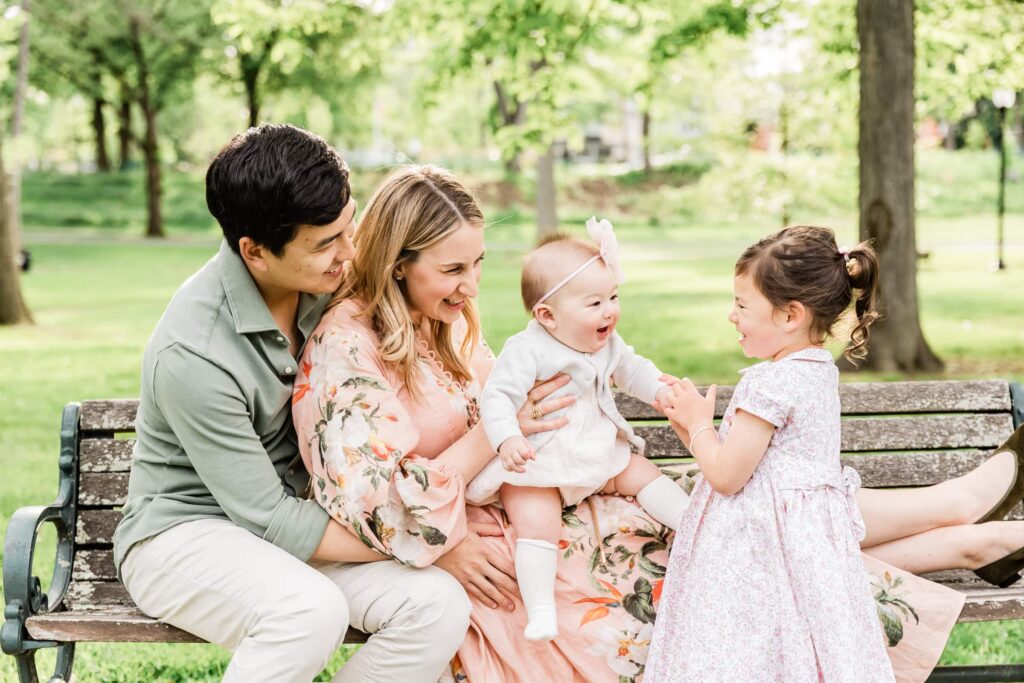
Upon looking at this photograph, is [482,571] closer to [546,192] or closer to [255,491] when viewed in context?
[255,491]

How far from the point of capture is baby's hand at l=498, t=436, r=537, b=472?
2867 millimetres

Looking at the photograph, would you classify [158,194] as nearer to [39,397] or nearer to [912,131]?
[39,397]

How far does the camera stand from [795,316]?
2.93m

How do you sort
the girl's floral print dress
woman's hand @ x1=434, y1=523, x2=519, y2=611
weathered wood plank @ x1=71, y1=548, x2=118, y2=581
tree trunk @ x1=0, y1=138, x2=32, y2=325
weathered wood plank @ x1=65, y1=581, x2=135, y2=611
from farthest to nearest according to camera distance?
1. tree trunk @ x1=0, y1=138, x2=32, y2=325
2. weathered wood plank @ x1=71, y1=548, x2=118, y2=581
3. weathered wood plank @ x1=65, y1=581, x2=135, y2=611
4. woman's hand @ x1=434, y1=523, x2=519, y2=611
5. the girl's floral print dress

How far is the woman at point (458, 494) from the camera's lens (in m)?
2.87

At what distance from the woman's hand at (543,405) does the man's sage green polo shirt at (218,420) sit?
0.62 metres

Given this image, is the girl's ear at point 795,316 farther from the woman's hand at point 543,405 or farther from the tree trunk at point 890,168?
the tree trunk at point 890,168

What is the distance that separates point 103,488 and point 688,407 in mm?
1862

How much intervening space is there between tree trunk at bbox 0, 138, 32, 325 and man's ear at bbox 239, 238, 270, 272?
478 inches

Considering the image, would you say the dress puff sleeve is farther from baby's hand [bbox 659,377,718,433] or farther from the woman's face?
the woman's face

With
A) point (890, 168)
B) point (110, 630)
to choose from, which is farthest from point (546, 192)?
point (110, 630)

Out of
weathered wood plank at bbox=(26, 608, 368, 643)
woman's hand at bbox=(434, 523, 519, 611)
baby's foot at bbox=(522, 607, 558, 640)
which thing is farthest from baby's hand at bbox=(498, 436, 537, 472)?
weathered wood plank at bbox=(26, 608, 368, 643)

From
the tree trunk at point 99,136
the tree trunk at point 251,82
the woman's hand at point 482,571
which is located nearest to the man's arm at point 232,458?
the woman's hand at point 482,571

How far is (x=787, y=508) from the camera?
2.86 metres
